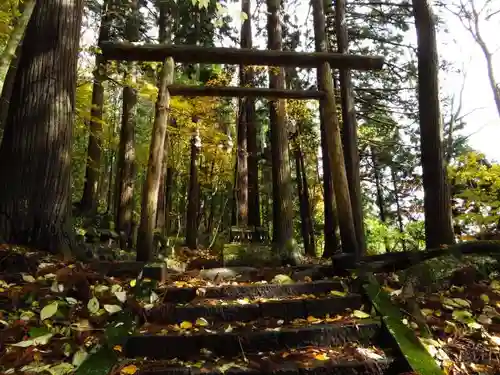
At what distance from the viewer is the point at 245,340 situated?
107 inches

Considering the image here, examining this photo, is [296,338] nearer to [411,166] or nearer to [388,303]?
[388,303]

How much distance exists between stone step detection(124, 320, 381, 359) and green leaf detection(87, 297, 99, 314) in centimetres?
46

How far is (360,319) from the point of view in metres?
2.98

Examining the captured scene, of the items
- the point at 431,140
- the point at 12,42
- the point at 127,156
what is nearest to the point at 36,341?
the point at 12,42

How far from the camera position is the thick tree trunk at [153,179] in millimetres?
4375

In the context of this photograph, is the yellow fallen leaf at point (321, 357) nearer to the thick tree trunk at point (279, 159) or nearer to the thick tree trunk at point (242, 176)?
the thick tree trunk at point (279, 159)

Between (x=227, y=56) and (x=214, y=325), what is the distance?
3.39m

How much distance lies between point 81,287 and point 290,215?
592 cm

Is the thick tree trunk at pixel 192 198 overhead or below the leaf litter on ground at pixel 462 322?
overhead

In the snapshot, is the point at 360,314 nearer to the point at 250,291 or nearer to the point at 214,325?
the point at 250,291

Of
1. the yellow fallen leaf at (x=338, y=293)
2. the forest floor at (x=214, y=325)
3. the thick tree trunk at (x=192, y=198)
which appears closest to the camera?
the forest floor at (x=214, y=325)

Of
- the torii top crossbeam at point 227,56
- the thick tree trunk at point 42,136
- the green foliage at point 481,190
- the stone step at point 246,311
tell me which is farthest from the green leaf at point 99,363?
the green foliage at point 481,190

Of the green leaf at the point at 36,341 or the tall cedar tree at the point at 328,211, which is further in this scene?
the tall cedar tree at the point at 328,211

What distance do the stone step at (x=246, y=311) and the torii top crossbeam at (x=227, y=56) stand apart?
10.4ft
